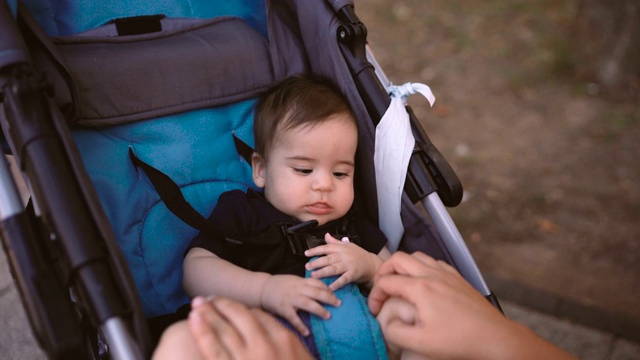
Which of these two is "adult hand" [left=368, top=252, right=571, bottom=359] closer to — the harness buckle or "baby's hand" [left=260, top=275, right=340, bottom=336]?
"baby's hand" [left=260, top=275, right=340, bottom=336]

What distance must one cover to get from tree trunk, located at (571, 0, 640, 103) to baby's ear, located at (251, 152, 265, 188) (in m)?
2.85

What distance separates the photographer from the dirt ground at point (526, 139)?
286cm

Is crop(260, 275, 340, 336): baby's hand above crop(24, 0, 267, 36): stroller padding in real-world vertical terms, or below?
below

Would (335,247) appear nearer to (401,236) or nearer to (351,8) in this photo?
(401,236)

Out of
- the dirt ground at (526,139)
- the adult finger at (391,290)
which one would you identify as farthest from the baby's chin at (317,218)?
the dirt ground at (526,139)

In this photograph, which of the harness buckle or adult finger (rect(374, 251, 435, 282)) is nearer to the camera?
adult finger (rect(374, 251, 435, 282))

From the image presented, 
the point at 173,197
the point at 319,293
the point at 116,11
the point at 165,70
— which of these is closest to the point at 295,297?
the point at 319,293

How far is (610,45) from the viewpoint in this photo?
3.85 meters

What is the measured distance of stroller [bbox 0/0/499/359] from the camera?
1184mm

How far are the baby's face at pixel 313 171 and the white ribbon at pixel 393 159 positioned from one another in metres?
0.10

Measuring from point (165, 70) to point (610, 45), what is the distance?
10.2 ft

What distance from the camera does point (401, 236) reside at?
1.84 meters

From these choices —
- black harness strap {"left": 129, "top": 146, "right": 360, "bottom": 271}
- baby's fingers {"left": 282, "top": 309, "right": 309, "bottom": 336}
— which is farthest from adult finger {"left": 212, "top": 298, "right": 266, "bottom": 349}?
black harness strap {"left": 129, "top": 146, "right": 360, "bottom": 271}

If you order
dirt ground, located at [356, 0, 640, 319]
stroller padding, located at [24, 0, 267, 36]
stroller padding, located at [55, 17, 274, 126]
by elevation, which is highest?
stroller padding, located at [24, 0, 267, 36]
